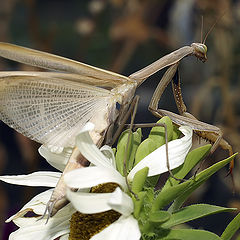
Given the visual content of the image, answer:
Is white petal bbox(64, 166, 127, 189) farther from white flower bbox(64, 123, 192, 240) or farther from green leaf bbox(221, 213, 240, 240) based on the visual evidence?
green leaf bbox(221, 213, 240, 240)

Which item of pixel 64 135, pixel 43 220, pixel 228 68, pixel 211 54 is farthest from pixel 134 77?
pixel 211 54

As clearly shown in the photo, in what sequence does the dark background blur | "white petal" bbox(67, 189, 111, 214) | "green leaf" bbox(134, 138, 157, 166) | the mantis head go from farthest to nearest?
the dark background blur
the mantis head
"green leaf" bbox(134, 138, 157, 166)
"white petal" bbox(67, 189, 111, 214)

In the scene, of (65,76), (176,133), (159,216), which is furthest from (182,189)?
(65,76)

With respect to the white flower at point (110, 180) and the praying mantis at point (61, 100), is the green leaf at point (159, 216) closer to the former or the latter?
the white flower at point (110, 180)

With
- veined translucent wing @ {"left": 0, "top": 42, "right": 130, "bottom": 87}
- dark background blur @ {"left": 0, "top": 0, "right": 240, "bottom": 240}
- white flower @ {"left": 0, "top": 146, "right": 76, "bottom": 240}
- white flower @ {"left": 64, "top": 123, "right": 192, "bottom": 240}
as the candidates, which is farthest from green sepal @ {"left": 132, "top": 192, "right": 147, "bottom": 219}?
dark background blur @ {"left": 0, "top": 0, "right": 240, "bottom": 240}

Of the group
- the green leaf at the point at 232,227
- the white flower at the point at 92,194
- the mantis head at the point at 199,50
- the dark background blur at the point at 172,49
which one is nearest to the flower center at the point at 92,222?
the white flower at the point at 92,194
